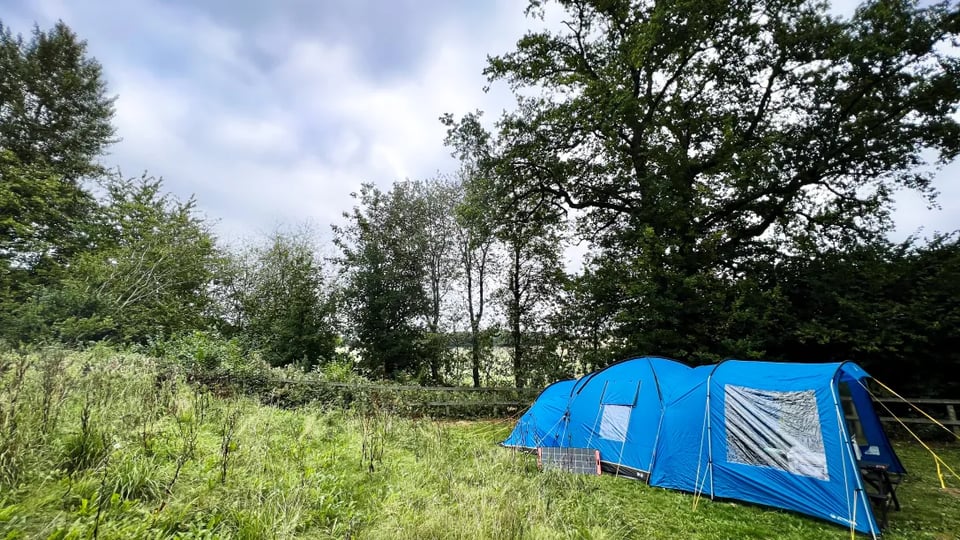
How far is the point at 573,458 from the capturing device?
6.16 m

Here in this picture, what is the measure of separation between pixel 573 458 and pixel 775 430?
2.84 m

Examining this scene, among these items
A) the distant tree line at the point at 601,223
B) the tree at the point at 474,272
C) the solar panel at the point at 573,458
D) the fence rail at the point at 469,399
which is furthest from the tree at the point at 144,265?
the solar panel at the point at 573,458

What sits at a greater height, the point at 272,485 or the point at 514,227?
the point at 514,227

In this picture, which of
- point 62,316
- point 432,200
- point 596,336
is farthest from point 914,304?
point 62,316

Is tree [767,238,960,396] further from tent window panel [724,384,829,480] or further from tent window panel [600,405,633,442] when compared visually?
tent window panel [600,405,633,442]

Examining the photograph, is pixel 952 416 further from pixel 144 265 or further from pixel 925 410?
pixel 144 265

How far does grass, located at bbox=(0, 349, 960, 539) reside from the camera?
2.43 m

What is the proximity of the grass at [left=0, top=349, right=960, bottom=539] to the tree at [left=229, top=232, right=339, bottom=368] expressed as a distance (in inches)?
319

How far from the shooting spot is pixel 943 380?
8.91 m

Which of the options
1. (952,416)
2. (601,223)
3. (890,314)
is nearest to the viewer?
(952,416)

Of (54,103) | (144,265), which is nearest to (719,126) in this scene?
(144,265)

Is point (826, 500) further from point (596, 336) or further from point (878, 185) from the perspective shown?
point (878, 185)

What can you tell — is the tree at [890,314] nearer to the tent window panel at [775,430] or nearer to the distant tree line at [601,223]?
the distant tree line at [601,223]

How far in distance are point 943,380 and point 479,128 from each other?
13804 mm
